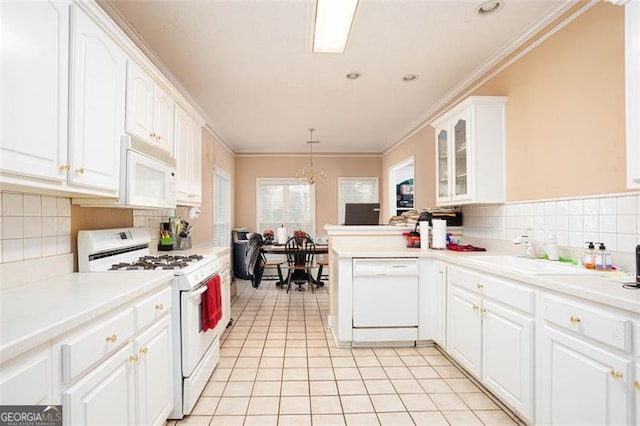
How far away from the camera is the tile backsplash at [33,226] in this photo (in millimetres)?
1562

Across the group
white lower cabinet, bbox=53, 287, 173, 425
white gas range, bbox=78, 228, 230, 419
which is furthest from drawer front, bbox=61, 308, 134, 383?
white gas range, bbox=78, 228, 230, 419

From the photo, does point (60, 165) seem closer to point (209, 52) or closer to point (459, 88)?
point (209, 52)

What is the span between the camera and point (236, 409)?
6.93 ft

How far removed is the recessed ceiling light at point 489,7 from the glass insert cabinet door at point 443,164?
4.02 feet

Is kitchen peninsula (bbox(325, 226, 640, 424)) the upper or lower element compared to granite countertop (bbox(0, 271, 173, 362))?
lower

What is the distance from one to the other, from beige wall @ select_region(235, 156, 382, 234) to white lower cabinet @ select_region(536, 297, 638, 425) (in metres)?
5.75

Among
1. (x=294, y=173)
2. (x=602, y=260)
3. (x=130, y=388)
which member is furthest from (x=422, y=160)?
(x=130, y=388)

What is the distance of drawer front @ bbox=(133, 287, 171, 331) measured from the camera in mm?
1582

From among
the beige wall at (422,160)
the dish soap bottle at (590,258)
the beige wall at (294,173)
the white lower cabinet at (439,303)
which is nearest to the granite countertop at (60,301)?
the white lower cabinet at (439,303)

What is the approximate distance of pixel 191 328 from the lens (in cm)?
210

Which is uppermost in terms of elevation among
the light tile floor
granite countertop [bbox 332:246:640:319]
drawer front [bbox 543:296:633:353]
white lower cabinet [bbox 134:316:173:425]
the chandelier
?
the chandelier

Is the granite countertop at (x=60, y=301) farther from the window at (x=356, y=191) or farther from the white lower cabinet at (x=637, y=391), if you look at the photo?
the window at (x=356, y=191)

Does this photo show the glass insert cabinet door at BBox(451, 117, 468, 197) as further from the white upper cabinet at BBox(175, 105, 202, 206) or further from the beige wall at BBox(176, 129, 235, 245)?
the beige wall at BBox(176, 129, 235, 245)

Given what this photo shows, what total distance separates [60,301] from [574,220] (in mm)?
2847
